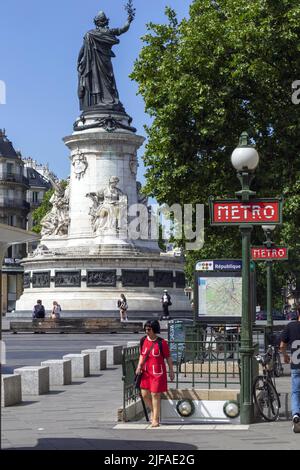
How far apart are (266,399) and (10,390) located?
514cm

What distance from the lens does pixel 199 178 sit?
119ft

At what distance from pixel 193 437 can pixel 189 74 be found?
71.7 feet

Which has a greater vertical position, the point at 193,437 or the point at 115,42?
the point at 115,42

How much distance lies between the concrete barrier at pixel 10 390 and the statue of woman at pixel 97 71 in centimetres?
4227

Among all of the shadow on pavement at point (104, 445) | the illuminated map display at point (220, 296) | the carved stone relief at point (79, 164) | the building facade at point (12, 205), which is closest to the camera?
the shadow on pavement at point (104, 445)

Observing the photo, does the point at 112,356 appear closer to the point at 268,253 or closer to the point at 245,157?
the point at 268,253

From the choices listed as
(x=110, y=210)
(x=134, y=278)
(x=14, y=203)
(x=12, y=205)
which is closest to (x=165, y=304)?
(x=134, y=278)

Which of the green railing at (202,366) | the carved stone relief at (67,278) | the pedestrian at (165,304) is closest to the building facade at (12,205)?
the carved stone relief at (67,278)

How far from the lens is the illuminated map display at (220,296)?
1016 inches

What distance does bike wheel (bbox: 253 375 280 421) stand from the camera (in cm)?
1714

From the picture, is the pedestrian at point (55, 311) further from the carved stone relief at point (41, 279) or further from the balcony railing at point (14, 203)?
the balcony railing at point (14, 203)
